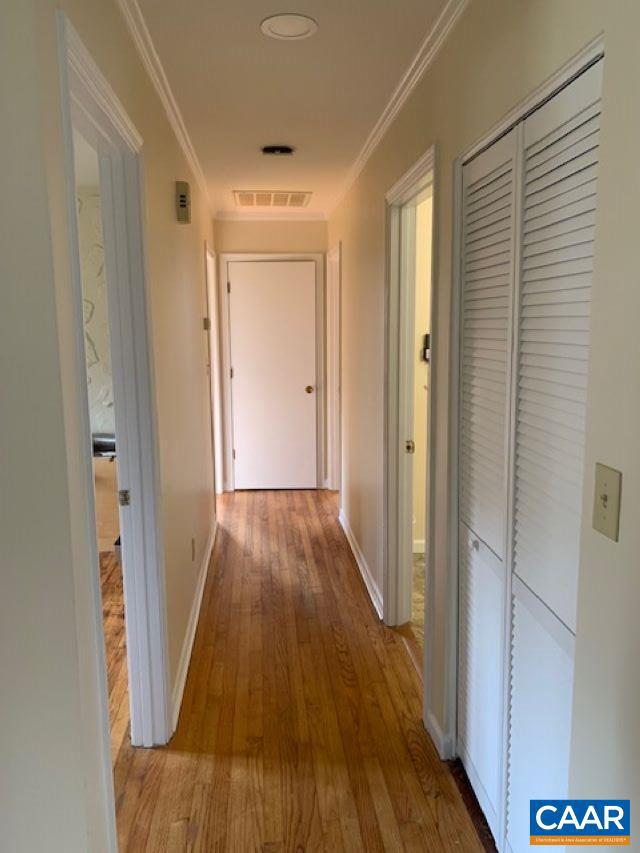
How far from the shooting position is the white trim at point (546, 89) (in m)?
1.09

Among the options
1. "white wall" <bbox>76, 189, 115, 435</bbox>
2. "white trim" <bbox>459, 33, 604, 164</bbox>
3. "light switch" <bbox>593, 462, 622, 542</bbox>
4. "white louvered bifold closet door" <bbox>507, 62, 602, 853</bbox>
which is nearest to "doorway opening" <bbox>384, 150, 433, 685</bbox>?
"white trim" <bbox>459, 33, 604, 164</bbox>

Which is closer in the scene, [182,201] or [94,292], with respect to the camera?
[182,201]

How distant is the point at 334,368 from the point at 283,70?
10.2 feet

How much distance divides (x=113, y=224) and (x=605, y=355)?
4.92 ft

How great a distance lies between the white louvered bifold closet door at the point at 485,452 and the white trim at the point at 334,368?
2844 millimetres

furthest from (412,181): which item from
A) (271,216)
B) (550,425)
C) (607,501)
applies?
(271,216)

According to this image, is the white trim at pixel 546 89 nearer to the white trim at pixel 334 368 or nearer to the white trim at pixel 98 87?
the white trim at pixel 98 87

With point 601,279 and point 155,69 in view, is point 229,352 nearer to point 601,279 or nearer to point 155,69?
point 155,69

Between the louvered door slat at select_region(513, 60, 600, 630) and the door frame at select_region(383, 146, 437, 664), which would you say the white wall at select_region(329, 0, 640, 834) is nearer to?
the louvered door slat at select_region(513, 60, 600, 630)

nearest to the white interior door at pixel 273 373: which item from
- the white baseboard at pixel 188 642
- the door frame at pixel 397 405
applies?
the white baseboard at pixel 188 642

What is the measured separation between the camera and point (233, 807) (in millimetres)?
1924

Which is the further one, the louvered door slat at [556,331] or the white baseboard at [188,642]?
the white baseboard at [188,642]

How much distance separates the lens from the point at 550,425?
1346 mm

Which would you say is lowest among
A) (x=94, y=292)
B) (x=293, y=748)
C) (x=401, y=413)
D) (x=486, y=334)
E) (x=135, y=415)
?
(x=293, y=748)
